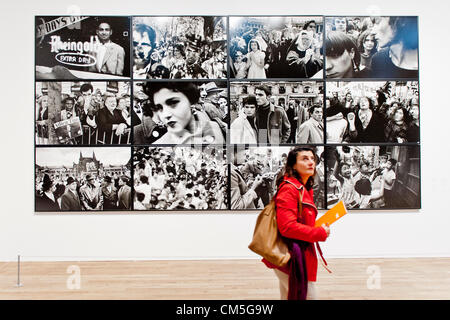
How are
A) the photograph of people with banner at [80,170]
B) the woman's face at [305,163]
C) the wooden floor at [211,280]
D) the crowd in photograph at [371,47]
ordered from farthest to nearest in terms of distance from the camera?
the crowd in photograph at [371,47]
the photograph of people with banner at [80,170]
the wooden floor at [211,280]
the woman's face at [305,163]

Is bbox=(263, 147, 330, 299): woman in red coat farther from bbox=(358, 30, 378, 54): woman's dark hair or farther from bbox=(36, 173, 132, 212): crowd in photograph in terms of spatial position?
bbox=(358, 30, 378, 54): woman's dark hair

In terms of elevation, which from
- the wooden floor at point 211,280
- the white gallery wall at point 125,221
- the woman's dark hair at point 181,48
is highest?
the woman's dark hair at point 181,48

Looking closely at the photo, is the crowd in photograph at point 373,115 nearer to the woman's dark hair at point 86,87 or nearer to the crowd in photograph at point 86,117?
Answer: the crowd in photograph at point 86,117

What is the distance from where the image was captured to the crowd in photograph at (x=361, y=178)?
245 inches

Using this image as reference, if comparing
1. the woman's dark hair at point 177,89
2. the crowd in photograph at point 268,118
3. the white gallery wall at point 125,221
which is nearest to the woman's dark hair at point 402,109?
the crowd in photograph at point 268,118

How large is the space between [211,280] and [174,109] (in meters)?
2.68

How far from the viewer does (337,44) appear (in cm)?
623

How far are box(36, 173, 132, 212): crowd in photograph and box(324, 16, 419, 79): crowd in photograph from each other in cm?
376

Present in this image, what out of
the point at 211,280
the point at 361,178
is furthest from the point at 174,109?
the point at 361,178

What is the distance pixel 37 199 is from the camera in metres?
6.15

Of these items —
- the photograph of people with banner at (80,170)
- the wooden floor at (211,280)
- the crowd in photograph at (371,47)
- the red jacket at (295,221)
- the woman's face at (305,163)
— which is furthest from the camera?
the crowd in photograph at (371,47)

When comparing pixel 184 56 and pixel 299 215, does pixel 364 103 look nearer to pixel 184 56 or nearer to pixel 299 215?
pixel 184 56
